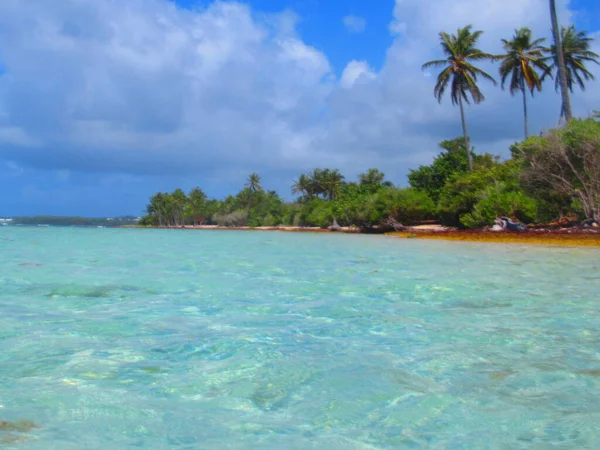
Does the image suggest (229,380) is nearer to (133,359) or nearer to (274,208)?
(133,359)

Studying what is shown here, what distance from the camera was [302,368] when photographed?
3.84 meters

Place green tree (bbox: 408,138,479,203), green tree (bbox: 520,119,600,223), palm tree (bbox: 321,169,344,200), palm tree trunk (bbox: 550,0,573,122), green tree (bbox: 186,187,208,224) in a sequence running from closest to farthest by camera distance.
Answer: green tree (bbox: 520,119,600,223) → palm tree trunk (bbox: 550,0,573,122) → green tree (bbox: 408,138,479,203) → palm tree (bbox: 321,169,344,200) → green tree (bbox: 186,187,208,224)

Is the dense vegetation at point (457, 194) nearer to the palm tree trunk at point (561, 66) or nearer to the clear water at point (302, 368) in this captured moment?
the palm tree trunk at point (561, 66)

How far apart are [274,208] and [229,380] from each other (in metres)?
78.5

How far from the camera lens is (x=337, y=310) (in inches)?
246

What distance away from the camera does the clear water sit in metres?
2.68

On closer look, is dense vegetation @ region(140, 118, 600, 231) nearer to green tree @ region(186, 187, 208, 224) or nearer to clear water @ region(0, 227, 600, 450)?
green tree @ region(186, 187, 208, 224)

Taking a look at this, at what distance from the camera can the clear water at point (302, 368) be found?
268 centimetres

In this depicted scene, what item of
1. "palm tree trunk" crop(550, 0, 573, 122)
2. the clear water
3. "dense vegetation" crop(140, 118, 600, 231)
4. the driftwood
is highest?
"palm tree trunk" crop(550, 0, 573, 122)

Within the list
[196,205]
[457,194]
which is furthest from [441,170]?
[196,205]

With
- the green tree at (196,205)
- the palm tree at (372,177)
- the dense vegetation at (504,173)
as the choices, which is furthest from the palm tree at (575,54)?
the green tree at (196,205)

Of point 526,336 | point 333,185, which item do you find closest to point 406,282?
point 526,336

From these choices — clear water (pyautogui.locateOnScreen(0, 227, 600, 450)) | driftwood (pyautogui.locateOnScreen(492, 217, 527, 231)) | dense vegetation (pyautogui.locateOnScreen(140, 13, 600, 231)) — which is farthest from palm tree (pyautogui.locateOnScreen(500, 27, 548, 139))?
clear water (pyautogui.locateOnScreen(0, 227, 600, 450))

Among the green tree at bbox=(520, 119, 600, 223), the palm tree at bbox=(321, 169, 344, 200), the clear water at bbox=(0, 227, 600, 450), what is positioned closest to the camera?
the clear water at bbox=(0, 227, 600, 450)
